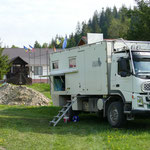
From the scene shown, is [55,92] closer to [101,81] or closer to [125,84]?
[101,81]

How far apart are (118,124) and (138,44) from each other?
3.54 m

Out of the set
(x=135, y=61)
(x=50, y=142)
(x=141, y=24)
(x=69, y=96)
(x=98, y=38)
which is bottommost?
(x=50, y=142)

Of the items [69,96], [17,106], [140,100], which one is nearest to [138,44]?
[140,100]

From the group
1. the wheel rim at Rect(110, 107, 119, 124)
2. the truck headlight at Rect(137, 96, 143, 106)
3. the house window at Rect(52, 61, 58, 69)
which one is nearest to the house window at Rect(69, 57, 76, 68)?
the house window at Rect(52, 61, 58, 69)

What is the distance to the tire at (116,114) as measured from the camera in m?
12.9

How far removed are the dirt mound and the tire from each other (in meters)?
12.6

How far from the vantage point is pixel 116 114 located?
13.2 meters

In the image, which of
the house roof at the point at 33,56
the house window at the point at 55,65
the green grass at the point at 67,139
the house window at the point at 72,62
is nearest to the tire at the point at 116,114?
the green grass at the point at 67,139

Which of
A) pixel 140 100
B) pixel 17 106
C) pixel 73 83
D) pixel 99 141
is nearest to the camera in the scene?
pixel 99 141

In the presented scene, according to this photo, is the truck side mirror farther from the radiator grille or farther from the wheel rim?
the wheel rim

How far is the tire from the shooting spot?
12875 mm

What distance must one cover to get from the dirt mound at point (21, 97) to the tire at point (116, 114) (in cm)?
1261

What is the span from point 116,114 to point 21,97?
46.0ft

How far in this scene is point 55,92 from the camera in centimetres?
1808
